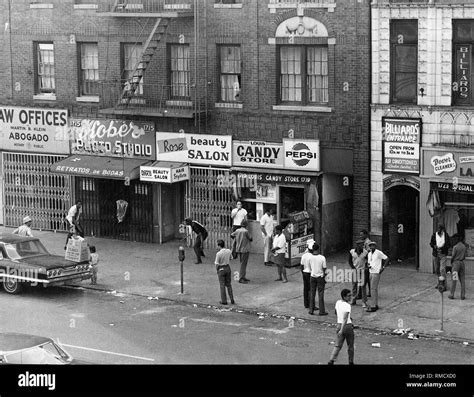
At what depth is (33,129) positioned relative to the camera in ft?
126

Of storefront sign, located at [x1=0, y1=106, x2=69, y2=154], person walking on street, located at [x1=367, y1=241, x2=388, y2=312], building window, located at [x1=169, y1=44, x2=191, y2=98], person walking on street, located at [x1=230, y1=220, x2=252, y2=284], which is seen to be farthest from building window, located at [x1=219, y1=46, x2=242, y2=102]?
person walking on street, located at [x1=367, y1=241, x2=388, y2=312]

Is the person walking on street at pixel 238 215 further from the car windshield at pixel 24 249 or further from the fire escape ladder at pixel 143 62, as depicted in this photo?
the car windshield at pixel 24 249

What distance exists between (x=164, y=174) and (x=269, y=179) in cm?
361

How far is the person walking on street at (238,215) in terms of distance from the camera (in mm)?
32781

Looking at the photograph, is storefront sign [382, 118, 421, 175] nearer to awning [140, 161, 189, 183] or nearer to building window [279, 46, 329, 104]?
building window [279, 46, 329, 104]

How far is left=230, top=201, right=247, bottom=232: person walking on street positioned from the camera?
108 feet

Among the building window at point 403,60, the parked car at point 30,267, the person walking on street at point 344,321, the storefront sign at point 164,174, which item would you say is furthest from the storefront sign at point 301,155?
the person walking on street at point 344,321

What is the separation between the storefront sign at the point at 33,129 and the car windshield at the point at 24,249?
844cm

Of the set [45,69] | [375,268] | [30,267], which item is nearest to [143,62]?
[45,69]

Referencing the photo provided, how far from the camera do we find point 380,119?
31109mm

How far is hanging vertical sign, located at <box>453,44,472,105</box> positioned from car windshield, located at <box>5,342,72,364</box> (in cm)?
1504

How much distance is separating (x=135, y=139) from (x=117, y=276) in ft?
21.0

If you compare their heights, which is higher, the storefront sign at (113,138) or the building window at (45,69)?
the building window at (45,69)
